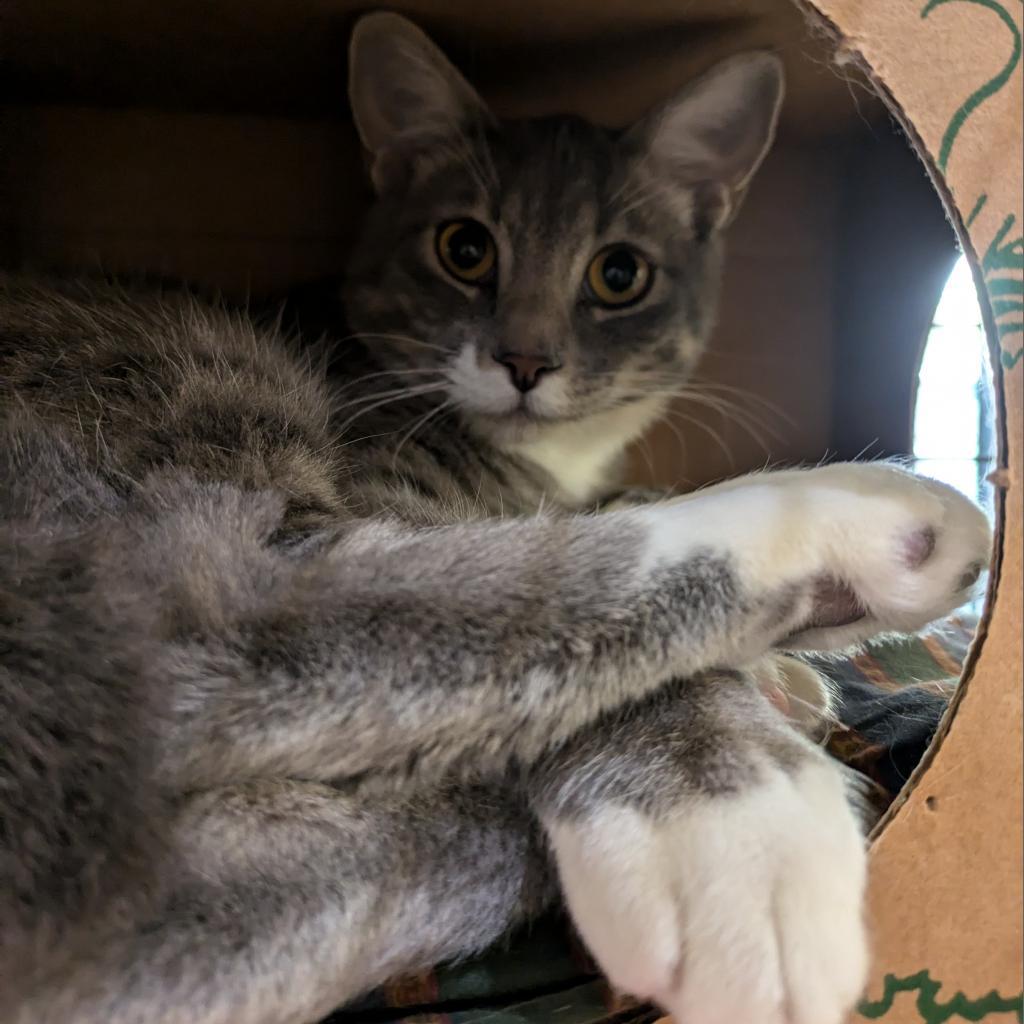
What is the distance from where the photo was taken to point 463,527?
2.63 feet

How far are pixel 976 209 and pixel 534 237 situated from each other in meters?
0.65

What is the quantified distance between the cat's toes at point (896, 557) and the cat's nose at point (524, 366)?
463mm

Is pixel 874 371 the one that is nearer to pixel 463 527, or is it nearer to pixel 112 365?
pixel 463 527

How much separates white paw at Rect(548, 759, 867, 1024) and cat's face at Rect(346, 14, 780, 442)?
63 cm

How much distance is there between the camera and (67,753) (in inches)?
25.0

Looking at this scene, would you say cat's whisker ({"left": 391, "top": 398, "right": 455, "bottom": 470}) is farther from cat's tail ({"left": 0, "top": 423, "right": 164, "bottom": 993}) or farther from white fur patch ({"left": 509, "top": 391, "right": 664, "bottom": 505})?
cat's tail ({"left": 0, "top": 423, "right": 164, "bottom": 993})

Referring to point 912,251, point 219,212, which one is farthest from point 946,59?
point 219,212

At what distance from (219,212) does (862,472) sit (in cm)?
119

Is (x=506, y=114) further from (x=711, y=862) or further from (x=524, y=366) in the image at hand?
(x=711, y=862)

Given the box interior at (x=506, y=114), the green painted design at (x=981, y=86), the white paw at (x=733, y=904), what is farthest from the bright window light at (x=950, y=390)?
the white paw at (x=733, y=904)

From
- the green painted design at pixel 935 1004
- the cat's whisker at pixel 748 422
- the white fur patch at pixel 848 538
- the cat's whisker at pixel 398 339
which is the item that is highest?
the white fur patch at pixel 848 538

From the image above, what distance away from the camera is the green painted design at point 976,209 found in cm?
68

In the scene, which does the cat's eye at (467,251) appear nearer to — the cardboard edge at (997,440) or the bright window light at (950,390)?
the cardboard edge at (997,440)

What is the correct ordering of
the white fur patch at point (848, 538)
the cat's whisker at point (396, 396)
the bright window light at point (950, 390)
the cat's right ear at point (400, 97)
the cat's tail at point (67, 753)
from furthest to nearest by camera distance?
1. the bright window light at point (950, 390)
2. the cat's right ear at point (400, 97)
3. the cat's whisker at point (396, 396)
4. the white fur patch at point (848, 538)
5. the cat's tail at point (67, 753)
